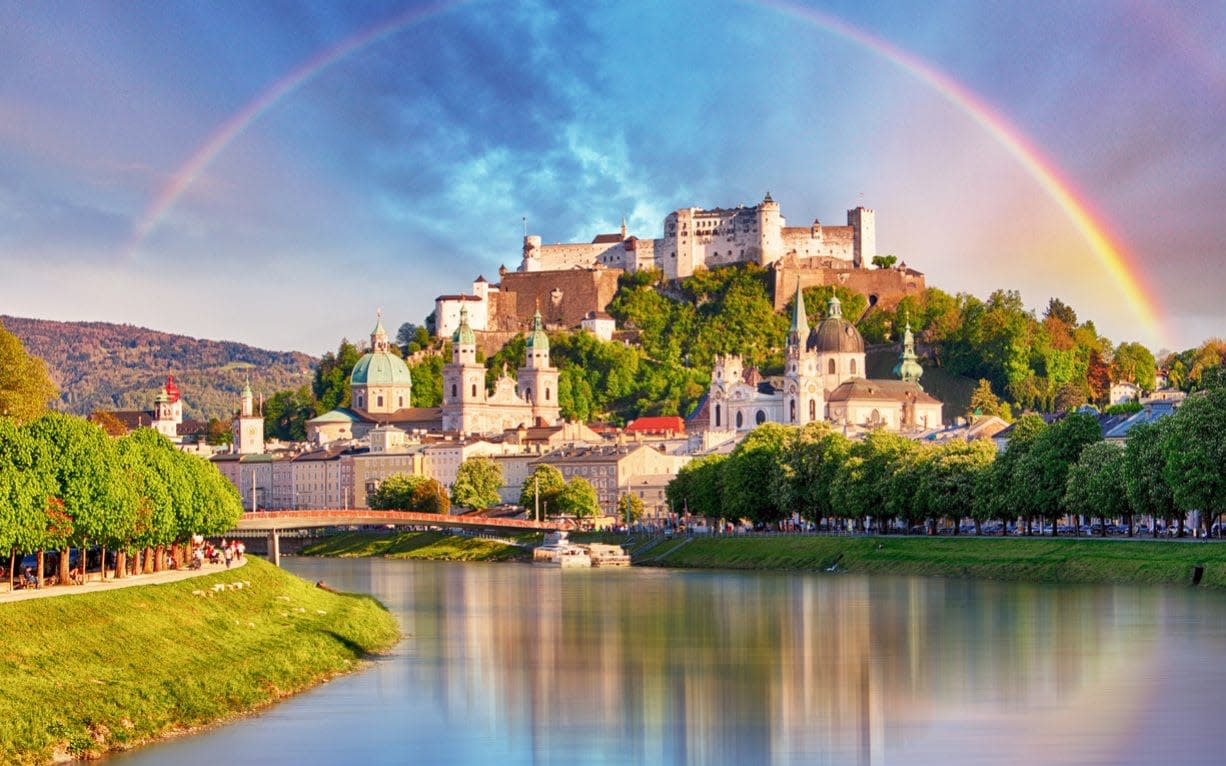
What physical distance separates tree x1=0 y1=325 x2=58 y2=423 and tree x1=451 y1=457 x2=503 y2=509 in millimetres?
80693

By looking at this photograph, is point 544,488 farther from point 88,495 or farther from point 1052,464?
point 88,495

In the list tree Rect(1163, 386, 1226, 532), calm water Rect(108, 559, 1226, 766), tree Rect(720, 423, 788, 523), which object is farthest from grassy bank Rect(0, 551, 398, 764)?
tree Rect(720, 423, 788, 523)

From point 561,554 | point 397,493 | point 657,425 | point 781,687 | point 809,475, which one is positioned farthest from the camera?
point 657,425

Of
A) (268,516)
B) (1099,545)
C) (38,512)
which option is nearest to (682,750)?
(38,512)

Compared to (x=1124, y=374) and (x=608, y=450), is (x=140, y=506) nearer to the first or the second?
(x=608, y=450)

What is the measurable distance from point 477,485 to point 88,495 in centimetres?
11320

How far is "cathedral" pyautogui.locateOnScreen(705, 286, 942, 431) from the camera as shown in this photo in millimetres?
172500

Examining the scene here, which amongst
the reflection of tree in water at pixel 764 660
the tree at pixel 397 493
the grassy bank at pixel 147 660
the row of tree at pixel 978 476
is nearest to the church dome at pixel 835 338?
the tree at pixel 397 493

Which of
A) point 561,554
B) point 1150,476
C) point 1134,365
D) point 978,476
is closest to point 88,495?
point 1150,476

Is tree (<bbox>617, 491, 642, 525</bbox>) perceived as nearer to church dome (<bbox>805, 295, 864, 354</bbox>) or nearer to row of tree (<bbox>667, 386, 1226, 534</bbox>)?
row of tree (<bbox>667, 386, 1226, 534</bbox>)

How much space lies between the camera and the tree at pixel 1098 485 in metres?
77.4

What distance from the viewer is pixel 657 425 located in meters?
190

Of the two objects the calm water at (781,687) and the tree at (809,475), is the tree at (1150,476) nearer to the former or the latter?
the calm water at (781,687)

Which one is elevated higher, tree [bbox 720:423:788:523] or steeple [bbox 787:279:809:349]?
steeple [bbox 787:279:809:349]
